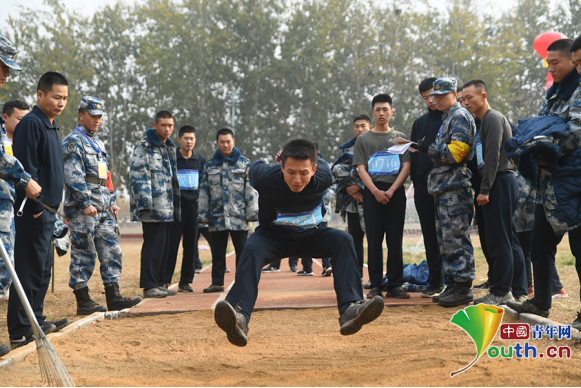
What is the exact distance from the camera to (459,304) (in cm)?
523

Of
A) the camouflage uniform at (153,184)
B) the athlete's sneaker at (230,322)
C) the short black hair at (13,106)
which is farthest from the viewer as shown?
the camouflage uniform at (153,184)

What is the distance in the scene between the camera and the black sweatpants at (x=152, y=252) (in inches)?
260

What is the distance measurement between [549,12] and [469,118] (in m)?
42.7

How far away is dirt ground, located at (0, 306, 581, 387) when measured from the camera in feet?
9.39

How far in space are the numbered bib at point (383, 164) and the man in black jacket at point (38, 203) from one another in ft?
11.3

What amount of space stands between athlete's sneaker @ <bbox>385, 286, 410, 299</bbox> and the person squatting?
2 cm

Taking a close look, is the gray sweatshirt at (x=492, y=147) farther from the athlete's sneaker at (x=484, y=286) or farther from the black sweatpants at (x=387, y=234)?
the athlete's sneaker at (x=484, y=286)

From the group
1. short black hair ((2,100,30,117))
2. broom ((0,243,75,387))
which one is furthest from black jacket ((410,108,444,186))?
short black hair ((2,100,30,117))

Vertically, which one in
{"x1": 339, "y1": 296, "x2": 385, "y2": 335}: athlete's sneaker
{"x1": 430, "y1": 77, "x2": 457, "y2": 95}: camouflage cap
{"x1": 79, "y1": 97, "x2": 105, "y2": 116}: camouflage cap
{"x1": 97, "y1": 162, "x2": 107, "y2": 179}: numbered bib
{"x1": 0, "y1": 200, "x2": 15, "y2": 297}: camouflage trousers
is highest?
{"x1": 430, "y1": 77, "x2": 457, "y2": 95}: camouflage cap

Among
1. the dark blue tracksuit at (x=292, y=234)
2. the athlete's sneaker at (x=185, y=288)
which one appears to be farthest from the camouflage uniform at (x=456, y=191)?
the athlete's sneaker at (x=185, y=288)

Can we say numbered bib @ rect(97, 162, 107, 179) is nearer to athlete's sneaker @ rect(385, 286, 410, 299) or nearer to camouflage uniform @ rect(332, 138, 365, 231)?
camouflage uniform @ rect(332, 138, 365, 231)

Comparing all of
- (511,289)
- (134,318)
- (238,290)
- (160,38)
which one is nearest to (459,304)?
(511,289)

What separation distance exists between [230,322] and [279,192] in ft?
3.88

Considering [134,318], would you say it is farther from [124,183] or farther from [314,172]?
[124,183]
